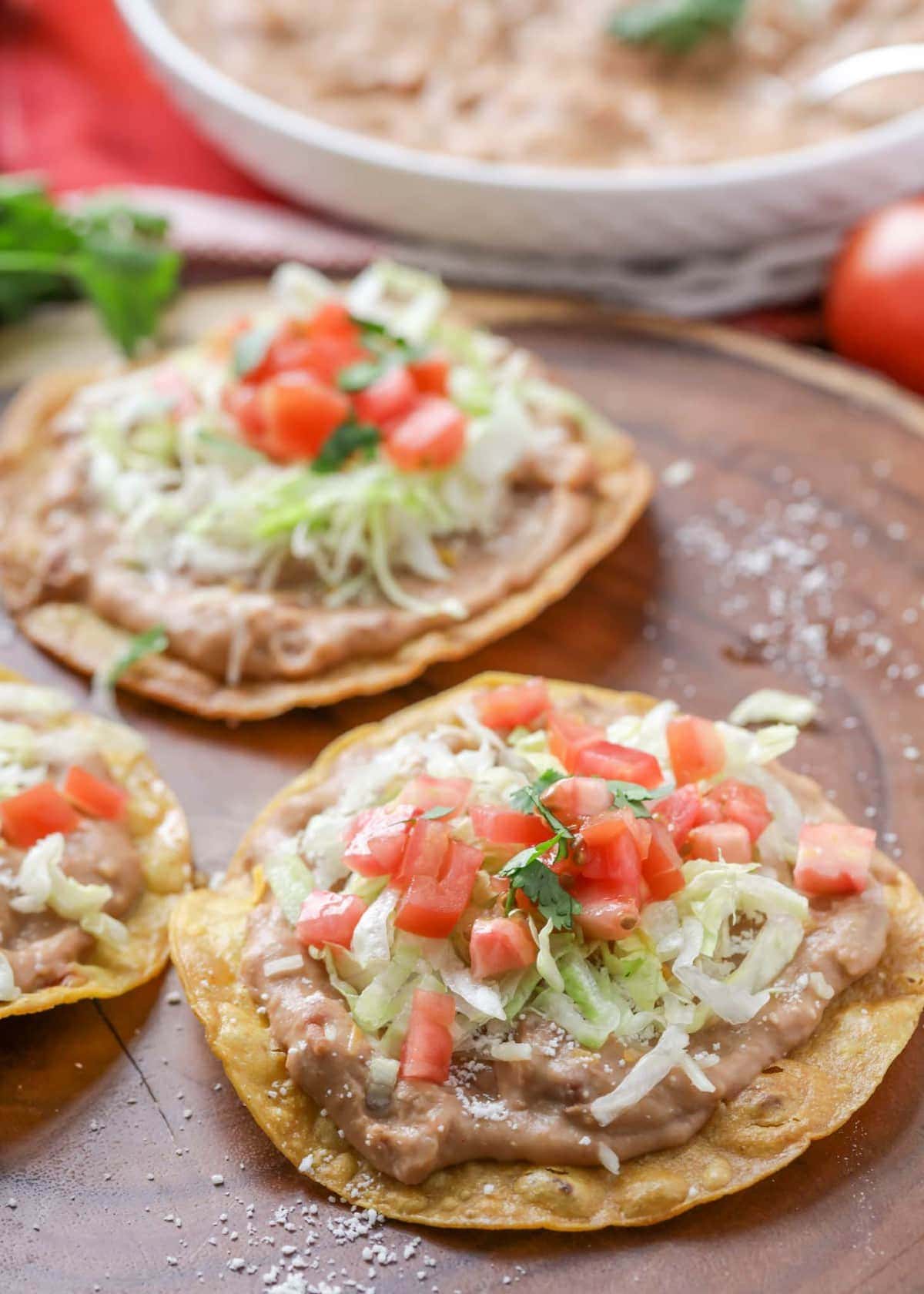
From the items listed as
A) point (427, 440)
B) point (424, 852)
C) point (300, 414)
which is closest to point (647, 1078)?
point (424, 852)

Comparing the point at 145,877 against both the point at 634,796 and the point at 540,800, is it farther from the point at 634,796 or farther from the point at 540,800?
the point at 634,796

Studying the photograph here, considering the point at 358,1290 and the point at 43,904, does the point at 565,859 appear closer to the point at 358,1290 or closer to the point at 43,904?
the point at 358,1290

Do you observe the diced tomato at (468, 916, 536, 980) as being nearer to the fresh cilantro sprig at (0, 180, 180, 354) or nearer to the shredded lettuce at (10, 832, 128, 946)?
the shredded lettuce at (10, 832, 128, 946)

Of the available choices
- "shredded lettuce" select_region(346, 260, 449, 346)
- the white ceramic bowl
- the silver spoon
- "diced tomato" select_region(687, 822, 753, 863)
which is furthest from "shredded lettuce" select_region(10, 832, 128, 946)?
the silver spoon

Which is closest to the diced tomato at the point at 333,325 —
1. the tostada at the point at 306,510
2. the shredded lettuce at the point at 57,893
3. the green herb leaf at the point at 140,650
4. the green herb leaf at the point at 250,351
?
the tostada at the point at 306,510

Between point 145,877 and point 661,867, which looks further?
point 145,877
